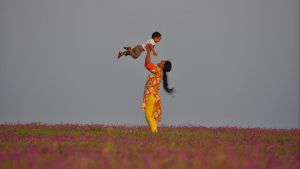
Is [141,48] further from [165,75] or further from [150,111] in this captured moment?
[150,111]

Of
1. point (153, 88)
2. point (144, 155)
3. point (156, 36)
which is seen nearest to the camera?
point (144, 155)

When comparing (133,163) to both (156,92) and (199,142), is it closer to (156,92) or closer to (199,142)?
(199,142)

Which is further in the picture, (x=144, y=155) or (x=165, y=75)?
(x=165, y=75)

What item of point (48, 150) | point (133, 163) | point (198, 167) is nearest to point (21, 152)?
point (48, 150)

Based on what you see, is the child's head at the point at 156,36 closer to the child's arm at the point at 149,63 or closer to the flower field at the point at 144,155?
the child's arm at the point at 149,63

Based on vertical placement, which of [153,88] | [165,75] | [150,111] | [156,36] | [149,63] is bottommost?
[150,111]

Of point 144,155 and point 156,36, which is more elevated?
point 156,36

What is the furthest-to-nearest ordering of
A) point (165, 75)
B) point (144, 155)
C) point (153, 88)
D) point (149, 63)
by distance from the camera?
1. point (165, 75)
2. point (153, 88)
3. point (149, 63)
4. point (144, 155)

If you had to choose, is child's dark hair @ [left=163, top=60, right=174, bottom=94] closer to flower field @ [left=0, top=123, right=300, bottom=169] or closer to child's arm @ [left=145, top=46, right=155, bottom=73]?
child's arm @ [left=145, top=46, right=155, bottom=73]

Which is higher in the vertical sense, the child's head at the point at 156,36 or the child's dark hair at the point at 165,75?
the child's head at the point at 156,36

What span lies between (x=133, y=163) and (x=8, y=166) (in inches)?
63.3

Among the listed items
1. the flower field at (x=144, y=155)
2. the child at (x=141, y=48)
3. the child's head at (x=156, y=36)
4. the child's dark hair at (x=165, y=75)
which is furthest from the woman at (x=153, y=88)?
the flower field at (x=144, y=155)

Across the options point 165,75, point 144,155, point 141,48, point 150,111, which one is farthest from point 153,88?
point 144,155

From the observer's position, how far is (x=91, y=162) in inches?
348
